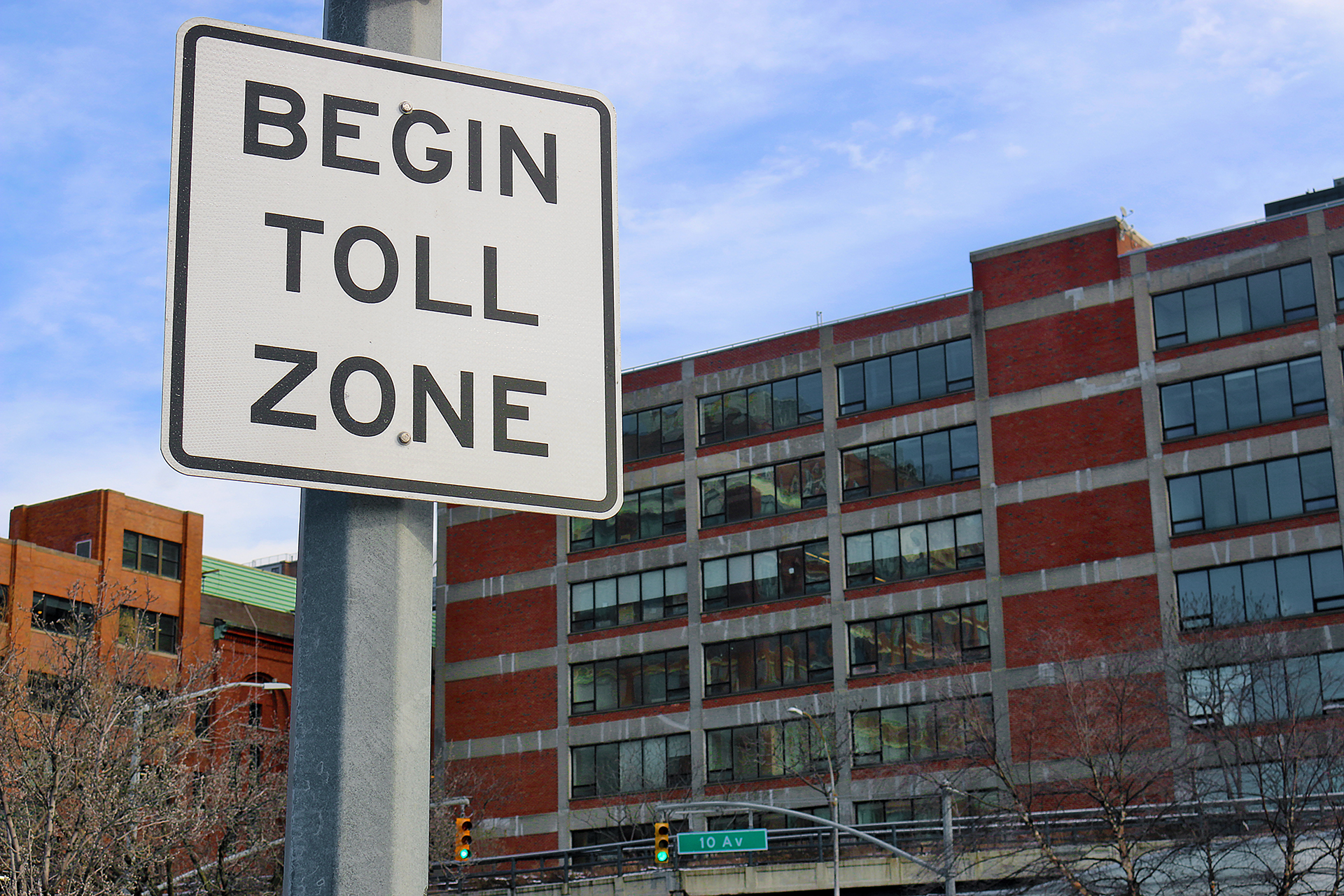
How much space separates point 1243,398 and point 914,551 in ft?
46.0

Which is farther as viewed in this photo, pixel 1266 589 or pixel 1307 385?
pixel 1307 385

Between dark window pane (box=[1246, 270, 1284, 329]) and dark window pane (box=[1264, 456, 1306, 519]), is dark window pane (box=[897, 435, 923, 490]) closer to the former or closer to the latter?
dark window pane (box=[1264, 456, 1306, 519])

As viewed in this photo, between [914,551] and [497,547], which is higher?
[497,547]

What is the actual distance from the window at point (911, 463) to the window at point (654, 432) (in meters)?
8.82

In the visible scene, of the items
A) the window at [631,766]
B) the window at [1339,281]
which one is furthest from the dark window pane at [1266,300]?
the window at [631,766]

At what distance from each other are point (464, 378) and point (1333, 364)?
196 ft

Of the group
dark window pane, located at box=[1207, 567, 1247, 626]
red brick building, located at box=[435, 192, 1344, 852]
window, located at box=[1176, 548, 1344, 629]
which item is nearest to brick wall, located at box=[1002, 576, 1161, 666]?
red brick building, located at box=[435, 192, 1344, 852]

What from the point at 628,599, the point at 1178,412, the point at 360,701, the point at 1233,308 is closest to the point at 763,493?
the point at 628,599

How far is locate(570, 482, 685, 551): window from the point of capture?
2876 inches

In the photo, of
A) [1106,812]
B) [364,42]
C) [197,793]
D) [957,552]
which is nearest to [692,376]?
[957,552]

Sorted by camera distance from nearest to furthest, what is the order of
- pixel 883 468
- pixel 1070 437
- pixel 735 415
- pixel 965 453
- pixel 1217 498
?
pixel 1217 498, pixel 1070 437, pixel 965 453, pixel 883 468, pixel 735 415

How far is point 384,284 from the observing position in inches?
Answer: 120

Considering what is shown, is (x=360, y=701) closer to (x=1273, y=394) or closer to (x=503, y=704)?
(x=1273, y=394)

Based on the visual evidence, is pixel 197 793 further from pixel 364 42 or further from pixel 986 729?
pixel 364 42
